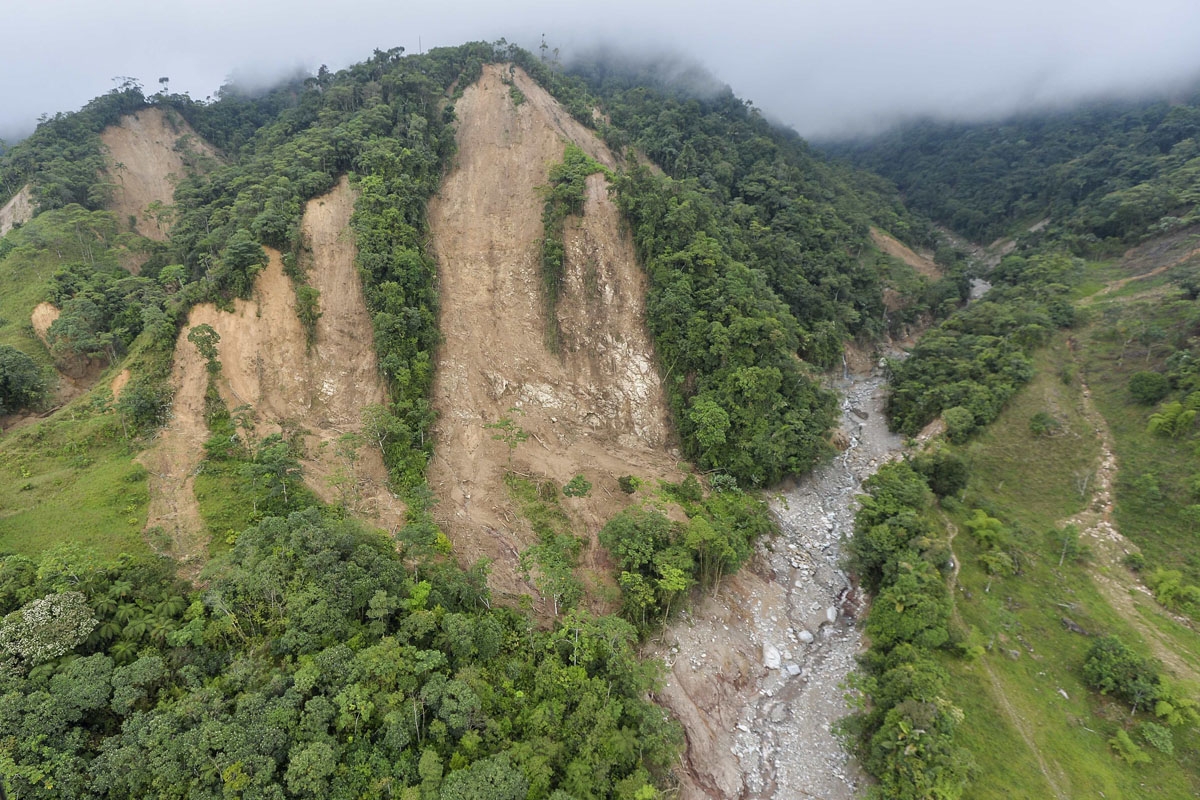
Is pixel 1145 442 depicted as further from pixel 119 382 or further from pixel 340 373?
pixel 119 382

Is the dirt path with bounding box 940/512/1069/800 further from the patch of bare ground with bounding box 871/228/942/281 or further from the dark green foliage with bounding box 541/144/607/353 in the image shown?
the patch of bare ground with bounding box 871/228/942/281

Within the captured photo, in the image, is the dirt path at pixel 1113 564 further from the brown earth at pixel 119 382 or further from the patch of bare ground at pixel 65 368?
the patch of bare ground at pixel 65 368

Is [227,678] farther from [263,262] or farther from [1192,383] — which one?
[1192,383]

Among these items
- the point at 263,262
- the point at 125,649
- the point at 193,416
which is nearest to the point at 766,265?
the point at 263,262

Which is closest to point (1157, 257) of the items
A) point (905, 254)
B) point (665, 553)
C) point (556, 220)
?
point (905, 254)

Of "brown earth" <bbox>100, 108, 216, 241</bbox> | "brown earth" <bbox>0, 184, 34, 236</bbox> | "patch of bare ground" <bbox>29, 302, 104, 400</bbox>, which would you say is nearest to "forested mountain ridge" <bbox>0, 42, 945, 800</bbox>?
"patch of bare ground" <bbox>29, 302, 104, 400</bbox>

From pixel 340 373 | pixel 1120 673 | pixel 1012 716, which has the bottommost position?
pixel 1012 716

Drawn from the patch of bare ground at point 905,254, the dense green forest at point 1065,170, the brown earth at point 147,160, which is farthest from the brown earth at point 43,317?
the dense green forest at point 1065,170
